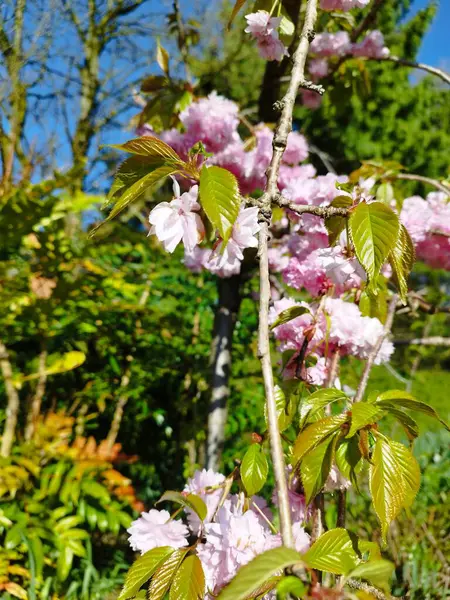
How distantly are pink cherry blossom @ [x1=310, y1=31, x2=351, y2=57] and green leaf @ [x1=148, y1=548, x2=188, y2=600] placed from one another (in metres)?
1.73

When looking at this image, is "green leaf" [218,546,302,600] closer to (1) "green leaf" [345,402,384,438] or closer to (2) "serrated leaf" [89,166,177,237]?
(1) "green leaf" [345,402,384,438]

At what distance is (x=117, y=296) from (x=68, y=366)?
0.57 m

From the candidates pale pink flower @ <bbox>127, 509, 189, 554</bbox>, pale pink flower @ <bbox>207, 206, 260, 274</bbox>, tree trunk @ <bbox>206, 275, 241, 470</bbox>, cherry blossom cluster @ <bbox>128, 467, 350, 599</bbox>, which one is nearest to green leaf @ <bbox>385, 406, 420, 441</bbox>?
cherry blossom cluster @ <bbox>128, 467, 350, 599</bbox>

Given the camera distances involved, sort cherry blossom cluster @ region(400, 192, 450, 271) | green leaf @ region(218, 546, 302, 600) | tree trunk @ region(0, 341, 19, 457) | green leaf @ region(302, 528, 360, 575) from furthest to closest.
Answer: tree trunk @ region(0, 341, 19, 457)
cherry blossom cluster @ region(400, 192, 450, 271)
green leaf @ region(302, 528, 360, 575)
green leaf @ region(218, 546, 302, 600)

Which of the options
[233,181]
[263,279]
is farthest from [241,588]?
[233,181]

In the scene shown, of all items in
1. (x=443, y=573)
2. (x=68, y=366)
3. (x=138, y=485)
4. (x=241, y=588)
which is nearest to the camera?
(x=241, y=588)

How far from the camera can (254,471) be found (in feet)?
2.49

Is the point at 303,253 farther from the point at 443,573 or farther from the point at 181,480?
the point at 181,480

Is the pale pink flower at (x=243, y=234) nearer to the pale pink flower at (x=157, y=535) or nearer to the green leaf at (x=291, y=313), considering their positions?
the green leaf at (x=291, y=313)

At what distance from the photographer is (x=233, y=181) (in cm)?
59

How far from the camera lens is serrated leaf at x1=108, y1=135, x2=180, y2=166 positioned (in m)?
0.62

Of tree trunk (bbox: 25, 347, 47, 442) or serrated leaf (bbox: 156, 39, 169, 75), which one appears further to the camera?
tree trunk (bbox: 25, 347, 47, 442)

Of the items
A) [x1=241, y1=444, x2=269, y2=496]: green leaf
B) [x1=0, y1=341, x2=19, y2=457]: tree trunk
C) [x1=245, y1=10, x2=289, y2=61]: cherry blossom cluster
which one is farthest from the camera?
[x1=0, y1=341, x2=19, y2=457]: tree trunk

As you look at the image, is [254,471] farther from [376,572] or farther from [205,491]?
[376,572]
